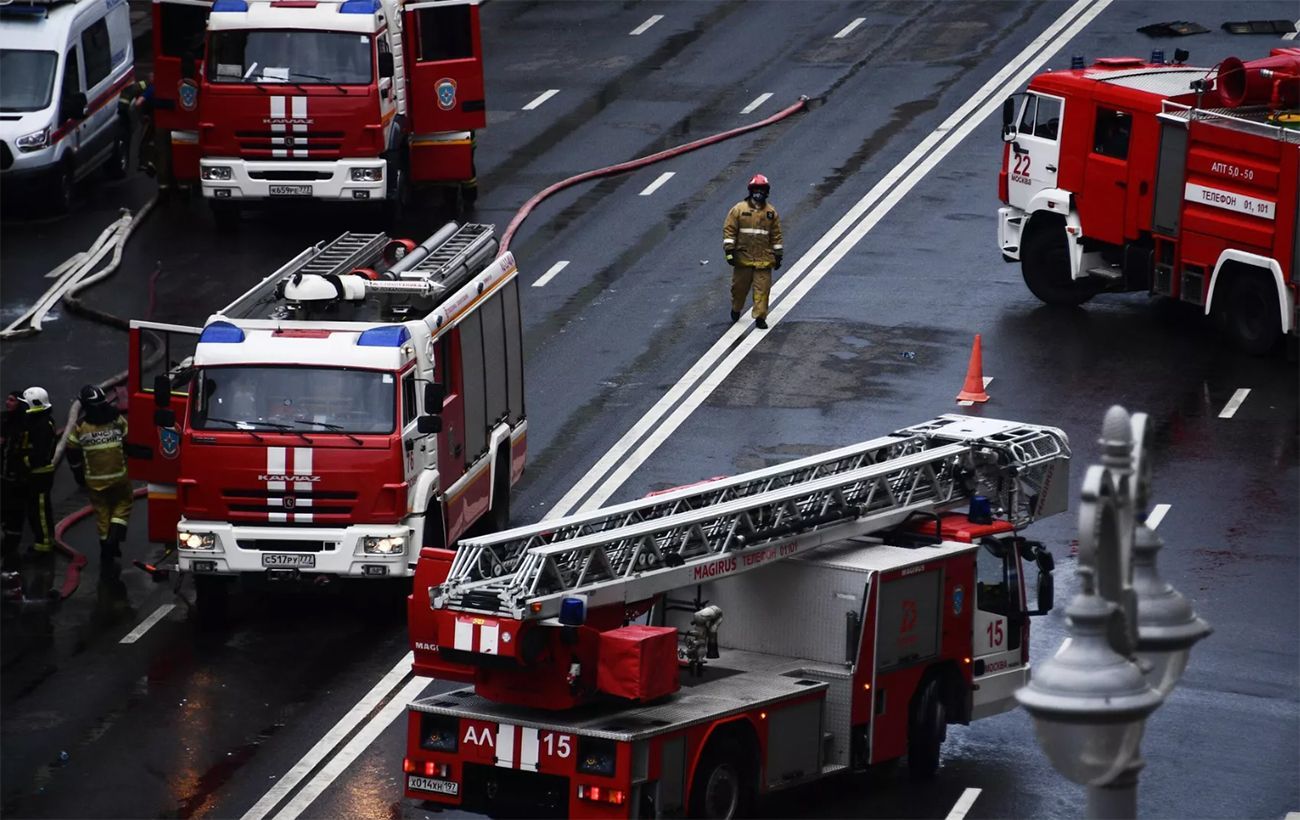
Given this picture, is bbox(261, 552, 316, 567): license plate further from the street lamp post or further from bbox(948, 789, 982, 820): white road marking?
the street lamp post

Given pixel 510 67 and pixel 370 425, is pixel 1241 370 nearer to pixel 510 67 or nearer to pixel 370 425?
pixel 370 425

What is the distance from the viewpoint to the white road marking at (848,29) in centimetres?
4184

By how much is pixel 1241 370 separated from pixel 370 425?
11.4 m

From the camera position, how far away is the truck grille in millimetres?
32094

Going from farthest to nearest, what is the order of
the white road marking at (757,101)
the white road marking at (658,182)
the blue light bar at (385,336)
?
the white road marking at (757,101), the white road marking at (658,182), the blue light bar at (385,336)

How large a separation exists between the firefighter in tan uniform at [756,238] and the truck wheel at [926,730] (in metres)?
11.2

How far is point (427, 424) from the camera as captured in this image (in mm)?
21234

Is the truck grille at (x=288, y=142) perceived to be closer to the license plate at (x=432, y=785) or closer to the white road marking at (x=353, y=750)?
the white road marking at (x=353, y=750)

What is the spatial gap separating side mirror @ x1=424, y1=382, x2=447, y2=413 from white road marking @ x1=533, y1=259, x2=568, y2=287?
10537 mm

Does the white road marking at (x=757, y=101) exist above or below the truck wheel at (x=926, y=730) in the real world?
above

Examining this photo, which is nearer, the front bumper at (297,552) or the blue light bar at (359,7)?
the front bumper at (297,552)

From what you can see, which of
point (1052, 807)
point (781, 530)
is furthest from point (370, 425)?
point (1052, 807)

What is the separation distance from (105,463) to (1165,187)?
12.4m

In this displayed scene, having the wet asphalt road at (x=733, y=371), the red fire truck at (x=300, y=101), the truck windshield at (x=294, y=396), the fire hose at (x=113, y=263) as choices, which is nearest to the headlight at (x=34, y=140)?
the wet asphalt road at (x=733, y=371)
